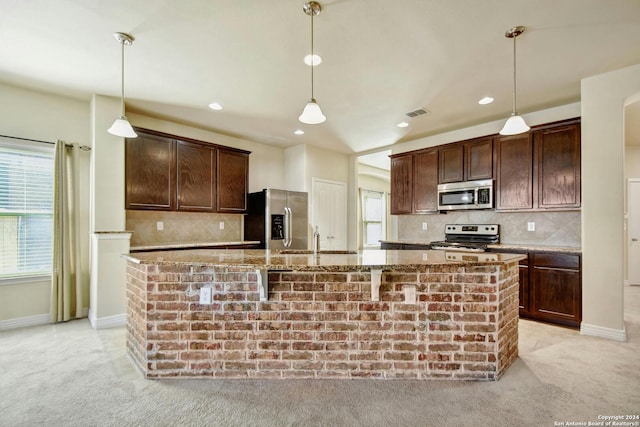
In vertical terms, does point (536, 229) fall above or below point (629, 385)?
above

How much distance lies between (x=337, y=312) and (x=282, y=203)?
3.04 metres

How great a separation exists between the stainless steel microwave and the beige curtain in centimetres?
485

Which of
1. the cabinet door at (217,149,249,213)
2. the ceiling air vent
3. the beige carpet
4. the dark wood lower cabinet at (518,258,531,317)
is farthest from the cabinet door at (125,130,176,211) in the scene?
the dark wood lower cabinet at (518,258,531,317)

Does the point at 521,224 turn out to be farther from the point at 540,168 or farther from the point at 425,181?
the point at 425,181

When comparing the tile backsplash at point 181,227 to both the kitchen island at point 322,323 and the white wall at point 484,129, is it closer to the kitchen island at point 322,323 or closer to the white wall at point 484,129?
the kitchen island at point 322,323

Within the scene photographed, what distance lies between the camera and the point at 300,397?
6.55 ft

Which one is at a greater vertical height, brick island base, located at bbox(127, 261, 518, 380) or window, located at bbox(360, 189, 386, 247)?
window, located at bbox(360, 189, 386, 247)

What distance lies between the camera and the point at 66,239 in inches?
141

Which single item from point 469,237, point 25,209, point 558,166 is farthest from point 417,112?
point 25,209

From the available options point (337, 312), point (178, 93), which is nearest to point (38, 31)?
point (178, 93)

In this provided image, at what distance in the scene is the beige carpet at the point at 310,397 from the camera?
1.80 meters

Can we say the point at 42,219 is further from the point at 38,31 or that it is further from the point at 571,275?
the point at 571,275

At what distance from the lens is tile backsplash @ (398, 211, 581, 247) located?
384cm

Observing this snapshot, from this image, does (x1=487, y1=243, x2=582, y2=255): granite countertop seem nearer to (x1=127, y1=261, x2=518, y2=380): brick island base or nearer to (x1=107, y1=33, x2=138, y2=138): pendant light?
(x1=127, y1=261, x2=518, y2=380): brick island base
